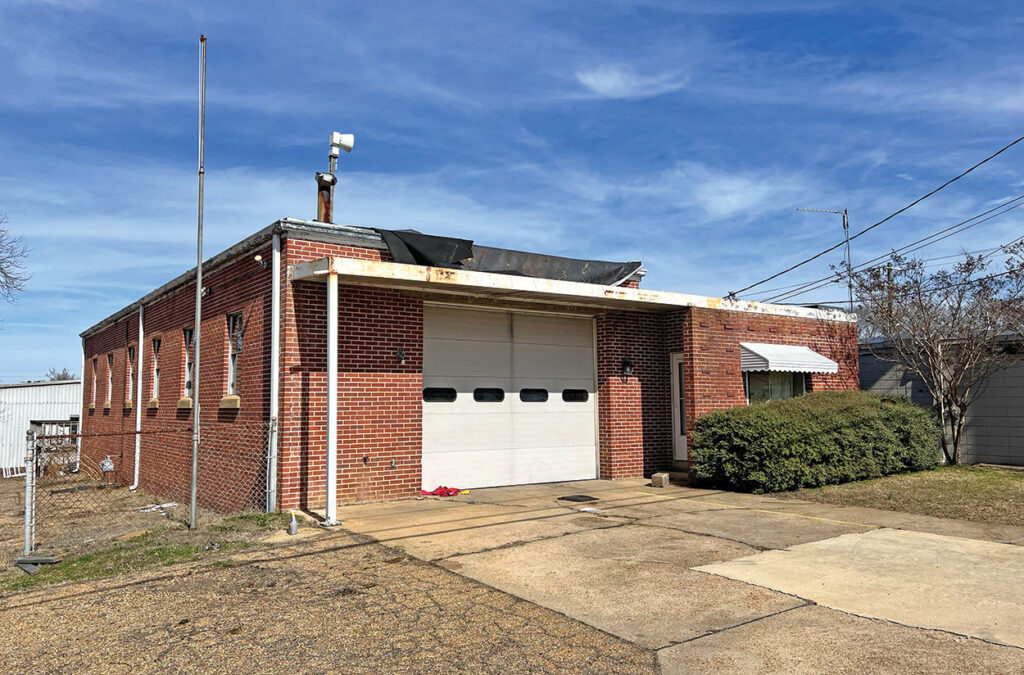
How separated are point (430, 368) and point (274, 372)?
2.50 metres

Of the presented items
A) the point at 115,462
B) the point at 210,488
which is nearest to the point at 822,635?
the point at 210,488

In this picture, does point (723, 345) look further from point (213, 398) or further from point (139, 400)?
point (139, 400)

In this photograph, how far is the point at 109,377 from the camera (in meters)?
20.5

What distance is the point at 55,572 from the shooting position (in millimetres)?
7043

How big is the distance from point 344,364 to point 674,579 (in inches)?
233

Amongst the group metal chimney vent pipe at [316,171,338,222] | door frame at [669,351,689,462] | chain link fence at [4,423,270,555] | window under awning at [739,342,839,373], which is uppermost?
metal chimney vent pipe at [316,171,338,222]

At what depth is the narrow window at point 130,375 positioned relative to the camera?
17984 millimetres

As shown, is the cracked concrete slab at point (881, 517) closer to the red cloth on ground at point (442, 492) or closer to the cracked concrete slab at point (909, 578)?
the cracked concrete slab at point (909, 578)

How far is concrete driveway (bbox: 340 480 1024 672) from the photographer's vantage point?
4.51 metres

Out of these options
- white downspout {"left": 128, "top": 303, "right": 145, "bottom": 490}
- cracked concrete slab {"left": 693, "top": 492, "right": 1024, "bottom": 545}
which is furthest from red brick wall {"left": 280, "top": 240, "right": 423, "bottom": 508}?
white downspout {"left": 128, "top": 303, "right": 145, "bottom": 490}

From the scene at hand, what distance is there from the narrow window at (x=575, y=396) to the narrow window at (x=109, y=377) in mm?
13817

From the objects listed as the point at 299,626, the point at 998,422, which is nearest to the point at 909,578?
the point at 299,626

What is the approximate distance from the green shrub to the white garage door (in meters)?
2.39

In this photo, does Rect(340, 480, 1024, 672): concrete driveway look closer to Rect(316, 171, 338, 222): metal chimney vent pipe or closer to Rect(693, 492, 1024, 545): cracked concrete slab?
Rect(693, 492, 1024, 545): cracked concrete slab
